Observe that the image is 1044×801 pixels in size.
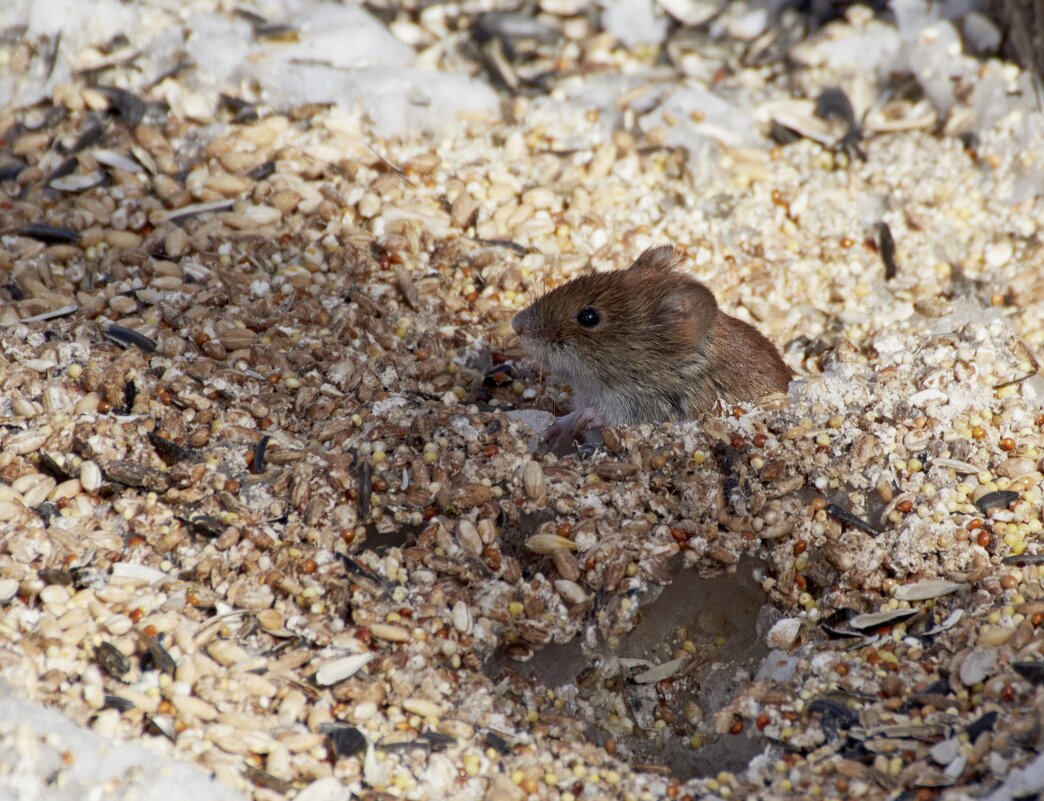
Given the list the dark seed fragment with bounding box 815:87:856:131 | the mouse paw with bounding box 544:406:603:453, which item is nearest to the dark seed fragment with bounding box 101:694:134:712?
the mouse paw with bounding box 544:406:603:453

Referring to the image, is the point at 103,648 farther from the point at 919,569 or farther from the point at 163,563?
the point at 919,569

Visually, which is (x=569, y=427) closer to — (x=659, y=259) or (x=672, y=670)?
(x=659, y=259)

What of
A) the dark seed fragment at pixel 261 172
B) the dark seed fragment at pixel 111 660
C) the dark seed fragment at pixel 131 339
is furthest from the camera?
the dark seed fragment at pixel 261 172

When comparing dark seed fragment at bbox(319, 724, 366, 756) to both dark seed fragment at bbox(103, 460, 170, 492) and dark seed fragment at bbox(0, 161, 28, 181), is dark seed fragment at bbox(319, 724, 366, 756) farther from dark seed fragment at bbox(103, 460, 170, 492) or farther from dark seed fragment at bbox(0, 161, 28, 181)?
dark seed fragment at bbox(0, 161, 28, 181)

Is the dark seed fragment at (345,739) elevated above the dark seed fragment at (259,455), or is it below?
below

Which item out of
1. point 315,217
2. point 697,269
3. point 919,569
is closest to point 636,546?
point 919,569

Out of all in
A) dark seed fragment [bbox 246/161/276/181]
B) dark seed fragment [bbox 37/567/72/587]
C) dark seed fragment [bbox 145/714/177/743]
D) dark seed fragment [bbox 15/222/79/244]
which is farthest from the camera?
dark seed fragment [bbox 246/161/276/181]

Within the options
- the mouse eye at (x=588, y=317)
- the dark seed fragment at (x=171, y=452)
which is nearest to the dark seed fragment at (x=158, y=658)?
the dark seed fragment at (x=171, y=452)

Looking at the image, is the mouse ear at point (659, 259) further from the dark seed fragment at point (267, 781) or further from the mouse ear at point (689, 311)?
the dark seed fragment at point (267, 781)
